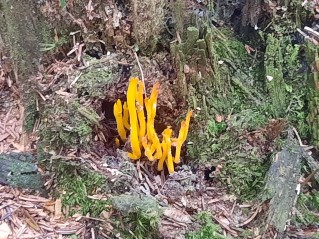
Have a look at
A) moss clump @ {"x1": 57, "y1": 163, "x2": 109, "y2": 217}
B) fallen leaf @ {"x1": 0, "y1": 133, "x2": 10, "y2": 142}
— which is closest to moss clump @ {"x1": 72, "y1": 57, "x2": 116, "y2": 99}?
moss clump @ {"x1": 57, "y1": 163, "x2": 109, "y2": 217}

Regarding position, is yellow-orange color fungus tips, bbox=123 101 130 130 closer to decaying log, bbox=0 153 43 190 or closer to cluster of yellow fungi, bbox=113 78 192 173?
cluster of yellow fungi, bbox=113 78 192 173

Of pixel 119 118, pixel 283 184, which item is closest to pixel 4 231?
pixel 119 118

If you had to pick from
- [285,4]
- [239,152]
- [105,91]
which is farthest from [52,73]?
[285,4]

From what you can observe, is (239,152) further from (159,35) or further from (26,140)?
(26,140)

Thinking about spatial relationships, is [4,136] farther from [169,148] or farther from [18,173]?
[169,148]

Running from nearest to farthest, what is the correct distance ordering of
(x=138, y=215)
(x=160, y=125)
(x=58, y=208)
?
(x=138, y=215) → (x=58, y=208) → (x=160, y=125)
